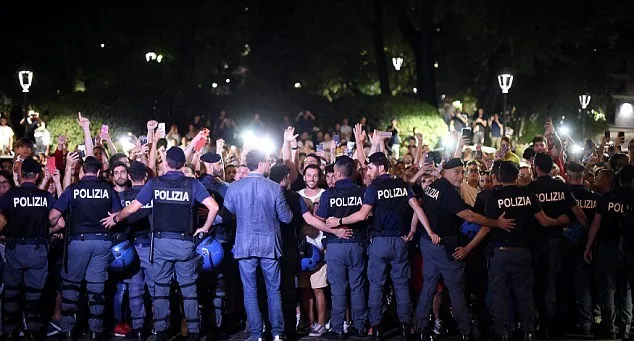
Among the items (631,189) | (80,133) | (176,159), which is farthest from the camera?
(80,133)

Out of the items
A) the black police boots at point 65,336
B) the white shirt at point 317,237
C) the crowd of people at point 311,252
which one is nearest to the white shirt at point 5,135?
the crowd of people at point 311,252

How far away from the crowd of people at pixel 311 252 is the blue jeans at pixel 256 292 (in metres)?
0.02

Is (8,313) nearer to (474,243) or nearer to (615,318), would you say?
(474,243)

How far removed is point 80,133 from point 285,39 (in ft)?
36.2

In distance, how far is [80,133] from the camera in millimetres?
27344

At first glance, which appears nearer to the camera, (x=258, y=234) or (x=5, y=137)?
(x=258, y=234)

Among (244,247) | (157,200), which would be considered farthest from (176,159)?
(244,247)

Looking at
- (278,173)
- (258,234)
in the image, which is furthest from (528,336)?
(278,173)

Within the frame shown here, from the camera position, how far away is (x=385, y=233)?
11.6 m

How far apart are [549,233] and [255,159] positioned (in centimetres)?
380

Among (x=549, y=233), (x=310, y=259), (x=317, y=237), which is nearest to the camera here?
(x=549, y=233)

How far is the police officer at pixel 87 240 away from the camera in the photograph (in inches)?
442

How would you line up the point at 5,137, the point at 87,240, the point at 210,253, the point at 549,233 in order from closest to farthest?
the point at 87,240 → the point at 210,253 → the point at 549,233 → the point at 5,137

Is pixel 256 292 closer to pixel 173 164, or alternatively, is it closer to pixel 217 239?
pixel 217 239
